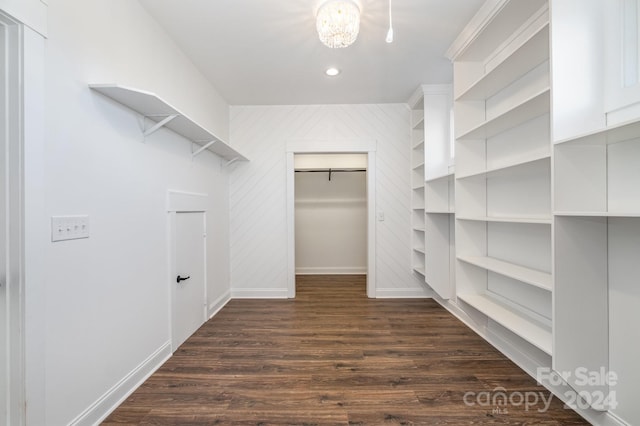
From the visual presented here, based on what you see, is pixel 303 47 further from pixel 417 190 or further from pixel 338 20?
pixel 417 190

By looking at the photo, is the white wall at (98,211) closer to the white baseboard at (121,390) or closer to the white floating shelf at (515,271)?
the white baseboard at (121,390)

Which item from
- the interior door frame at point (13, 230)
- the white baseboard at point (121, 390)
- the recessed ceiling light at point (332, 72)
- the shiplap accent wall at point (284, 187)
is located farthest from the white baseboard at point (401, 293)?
the interior door frame at point (13, 230)

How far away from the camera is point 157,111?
1936mm

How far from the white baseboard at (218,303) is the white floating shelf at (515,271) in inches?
103

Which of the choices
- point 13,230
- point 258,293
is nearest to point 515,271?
point 13,230

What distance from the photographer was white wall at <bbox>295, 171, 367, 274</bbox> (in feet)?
17.8

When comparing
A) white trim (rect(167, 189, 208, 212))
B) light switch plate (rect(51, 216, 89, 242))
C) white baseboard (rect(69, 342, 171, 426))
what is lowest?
white baseboard (rect(69, 342, 171, 426))

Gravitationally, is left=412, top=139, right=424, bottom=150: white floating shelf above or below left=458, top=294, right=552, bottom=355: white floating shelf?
above

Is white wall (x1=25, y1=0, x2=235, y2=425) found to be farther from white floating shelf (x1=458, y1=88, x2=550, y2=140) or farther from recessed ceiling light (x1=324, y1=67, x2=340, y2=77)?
white floating shelf (x1=458, y1=88, x2=550, y2=140)

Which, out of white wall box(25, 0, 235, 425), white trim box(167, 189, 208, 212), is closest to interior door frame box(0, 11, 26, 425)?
white wall box(25, 0, 235, 425)

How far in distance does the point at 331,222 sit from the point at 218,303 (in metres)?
2.62

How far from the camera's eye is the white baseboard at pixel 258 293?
394cm

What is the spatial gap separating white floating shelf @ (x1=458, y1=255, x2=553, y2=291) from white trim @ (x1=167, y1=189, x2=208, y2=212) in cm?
244

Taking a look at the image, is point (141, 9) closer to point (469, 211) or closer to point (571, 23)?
point (571, 23)
